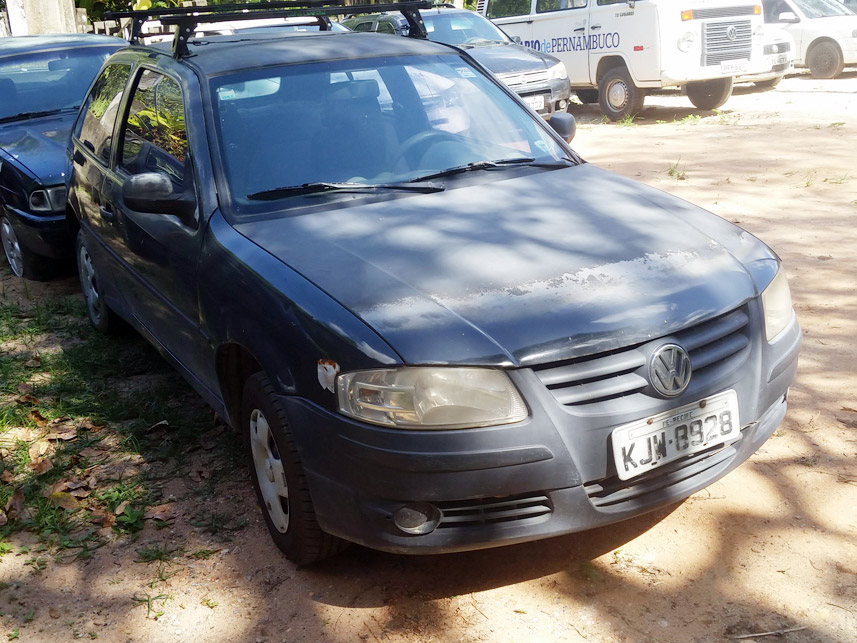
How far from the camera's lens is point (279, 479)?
323 centimetres

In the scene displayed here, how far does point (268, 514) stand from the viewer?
3441mm

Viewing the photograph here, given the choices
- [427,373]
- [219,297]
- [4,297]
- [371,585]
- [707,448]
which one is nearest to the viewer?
[427,373]

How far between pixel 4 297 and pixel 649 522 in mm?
5302

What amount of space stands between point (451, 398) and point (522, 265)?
644mm

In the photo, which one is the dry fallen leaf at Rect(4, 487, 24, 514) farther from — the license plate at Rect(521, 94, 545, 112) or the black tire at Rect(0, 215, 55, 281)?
the license plate at Rect(521, 94, 545, 112)

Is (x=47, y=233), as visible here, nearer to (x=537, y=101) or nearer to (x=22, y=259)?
(x=22, y=259)

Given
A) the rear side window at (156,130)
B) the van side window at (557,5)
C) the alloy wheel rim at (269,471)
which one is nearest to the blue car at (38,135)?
the rear side window at (156,130)

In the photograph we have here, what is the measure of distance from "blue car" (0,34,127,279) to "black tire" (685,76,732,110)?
8.83 metres

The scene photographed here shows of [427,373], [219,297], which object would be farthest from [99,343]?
A: [427,373]

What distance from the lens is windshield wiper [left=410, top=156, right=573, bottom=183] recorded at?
393 cm

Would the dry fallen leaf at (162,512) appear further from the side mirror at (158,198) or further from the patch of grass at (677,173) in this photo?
the patch of grass at (677,173)

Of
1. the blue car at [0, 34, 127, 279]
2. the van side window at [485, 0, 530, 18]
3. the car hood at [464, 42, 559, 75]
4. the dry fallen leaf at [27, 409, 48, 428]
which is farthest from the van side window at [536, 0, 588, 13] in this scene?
the dry fallen leaf at [27, 409, 48, 428]

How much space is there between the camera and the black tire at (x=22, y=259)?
6.95 meters

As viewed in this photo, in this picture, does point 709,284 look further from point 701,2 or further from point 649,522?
point 701,2
